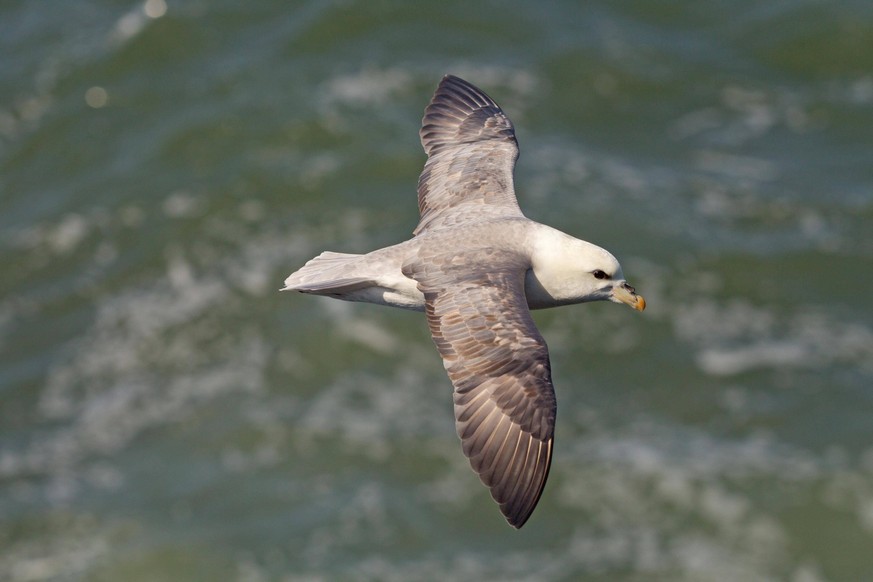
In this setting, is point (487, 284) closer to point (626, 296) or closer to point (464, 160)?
point (626, 296)

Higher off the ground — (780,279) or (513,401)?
(780,279)

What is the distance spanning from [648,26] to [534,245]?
536 inches

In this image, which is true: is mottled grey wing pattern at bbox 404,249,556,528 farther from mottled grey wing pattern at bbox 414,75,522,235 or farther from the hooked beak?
mottled grey wing pattern at bbox 414,75,522,235

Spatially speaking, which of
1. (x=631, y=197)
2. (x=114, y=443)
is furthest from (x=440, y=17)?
(x=114, y=443)

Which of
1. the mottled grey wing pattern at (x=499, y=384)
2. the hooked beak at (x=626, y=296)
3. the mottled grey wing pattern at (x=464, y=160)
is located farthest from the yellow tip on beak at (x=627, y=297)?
the mottled grey wing pattern at (x=464, y=160)


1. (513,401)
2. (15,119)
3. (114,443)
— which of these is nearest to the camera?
(513,401)

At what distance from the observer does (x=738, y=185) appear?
17812 mm

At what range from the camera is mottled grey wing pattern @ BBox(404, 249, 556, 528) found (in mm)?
6484

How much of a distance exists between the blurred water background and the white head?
6.43 m

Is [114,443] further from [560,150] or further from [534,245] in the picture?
[534,245]

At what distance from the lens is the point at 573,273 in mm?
7586

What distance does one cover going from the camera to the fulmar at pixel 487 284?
6605 millimetres

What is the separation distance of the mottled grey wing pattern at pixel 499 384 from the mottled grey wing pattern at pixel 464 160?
1281mm

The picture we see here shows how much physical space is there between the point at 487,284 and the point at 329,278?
1023mm
